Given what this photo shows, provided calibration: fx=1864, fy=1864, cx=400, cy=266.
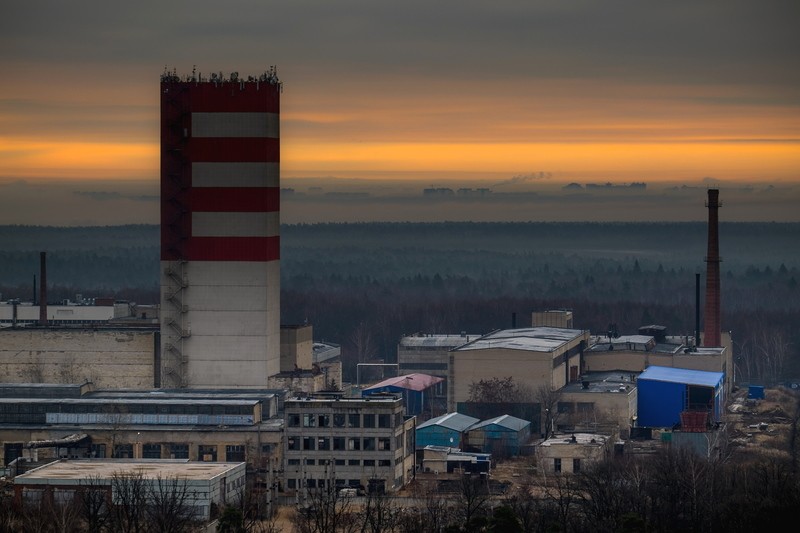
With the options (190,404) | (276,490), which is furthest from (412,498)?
(190,404)

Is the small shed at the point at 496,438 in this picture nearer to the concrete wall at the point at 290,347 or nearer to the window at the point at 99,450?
the concrete wall at the point at 290,347

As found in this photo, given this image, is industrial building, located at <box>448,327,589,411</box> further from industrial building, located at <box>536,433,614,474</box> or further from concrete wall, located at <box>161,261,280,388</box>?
industrial building, located at <box>536,433,614,474</box>

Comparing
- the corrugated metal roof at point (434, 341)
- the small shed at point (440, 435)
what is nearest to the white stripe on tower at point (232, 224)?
the small shed at point (440, 435)

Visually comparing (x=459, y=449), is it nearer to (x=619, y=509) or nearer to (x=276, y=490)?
(x=276, y=490)

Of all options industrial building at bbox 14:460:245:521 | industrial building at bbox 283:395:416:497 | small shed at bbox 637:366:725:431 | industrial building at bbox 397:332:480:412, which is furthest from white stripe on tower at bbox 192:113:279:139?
industrial building at bbox 397:332:480:412

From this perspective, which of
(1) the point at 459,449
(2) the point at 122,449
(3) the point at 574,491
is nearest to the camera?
(3) the point at 574,491

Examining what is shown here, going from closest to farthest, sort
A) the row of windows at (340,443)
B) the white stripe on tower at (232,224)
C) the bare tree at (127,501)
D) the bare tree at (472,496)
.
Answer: the bare tree at (127,501) → the bare tree at (472,496) → the row of windows at (340,443) → the white stripe on tower at (232,224)

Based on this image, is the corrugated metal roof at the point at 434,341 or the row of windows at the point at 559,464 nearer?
the row of windows at the point at 559,464

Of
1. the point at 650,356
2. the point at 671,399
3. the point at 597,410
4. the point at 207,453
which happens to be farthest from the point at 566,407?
the point at 207,453
